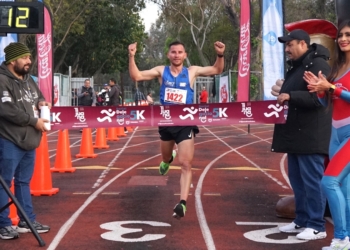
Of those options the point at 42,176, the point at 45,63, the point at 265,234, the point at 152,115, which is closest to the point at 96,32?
the point at 45,63

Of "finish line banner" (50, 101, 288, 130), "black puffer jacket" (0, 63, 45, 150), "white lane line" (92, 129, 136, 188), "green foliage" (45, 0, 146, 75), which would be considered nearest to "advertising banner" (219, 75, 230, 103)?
"white lane line" (92, 129, 136, 188)

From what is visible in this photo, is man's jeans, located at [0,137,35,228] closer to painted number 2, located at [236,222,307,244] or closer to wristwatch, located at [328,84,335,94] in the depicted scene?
painted number 2, located at [236,222,307,244]

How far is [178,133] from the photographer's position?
7.93m

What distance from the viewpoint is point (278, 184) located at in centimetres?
1075

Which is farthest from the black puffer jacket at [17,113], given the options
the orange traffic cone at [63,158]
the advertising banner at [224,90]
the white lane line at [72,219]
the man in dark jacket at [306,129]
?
the advertising banner at [224,90]

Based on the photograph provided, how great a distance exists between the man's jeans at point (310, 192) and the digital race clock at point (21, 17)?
318 cm

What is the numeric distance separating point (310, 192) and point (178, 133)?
6.08 ft

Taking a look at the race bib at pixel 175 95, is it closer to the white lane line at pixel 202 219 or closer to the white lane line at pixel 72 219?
the white lane line at pixel 202 219

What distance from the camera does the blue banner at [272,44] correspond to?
53.5ft

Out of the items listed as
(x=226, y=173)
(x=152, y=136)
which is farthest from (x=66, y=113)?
(x=152, y=136)

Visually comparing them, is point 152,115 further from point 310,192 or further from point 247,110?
point 310,192

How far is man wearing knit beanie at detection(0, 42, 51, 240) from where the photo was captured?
6.63m

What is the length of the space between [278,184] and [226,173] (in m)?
1.60

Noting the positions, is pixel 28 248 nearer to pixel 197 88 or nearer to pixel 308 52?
pixel 308 52
